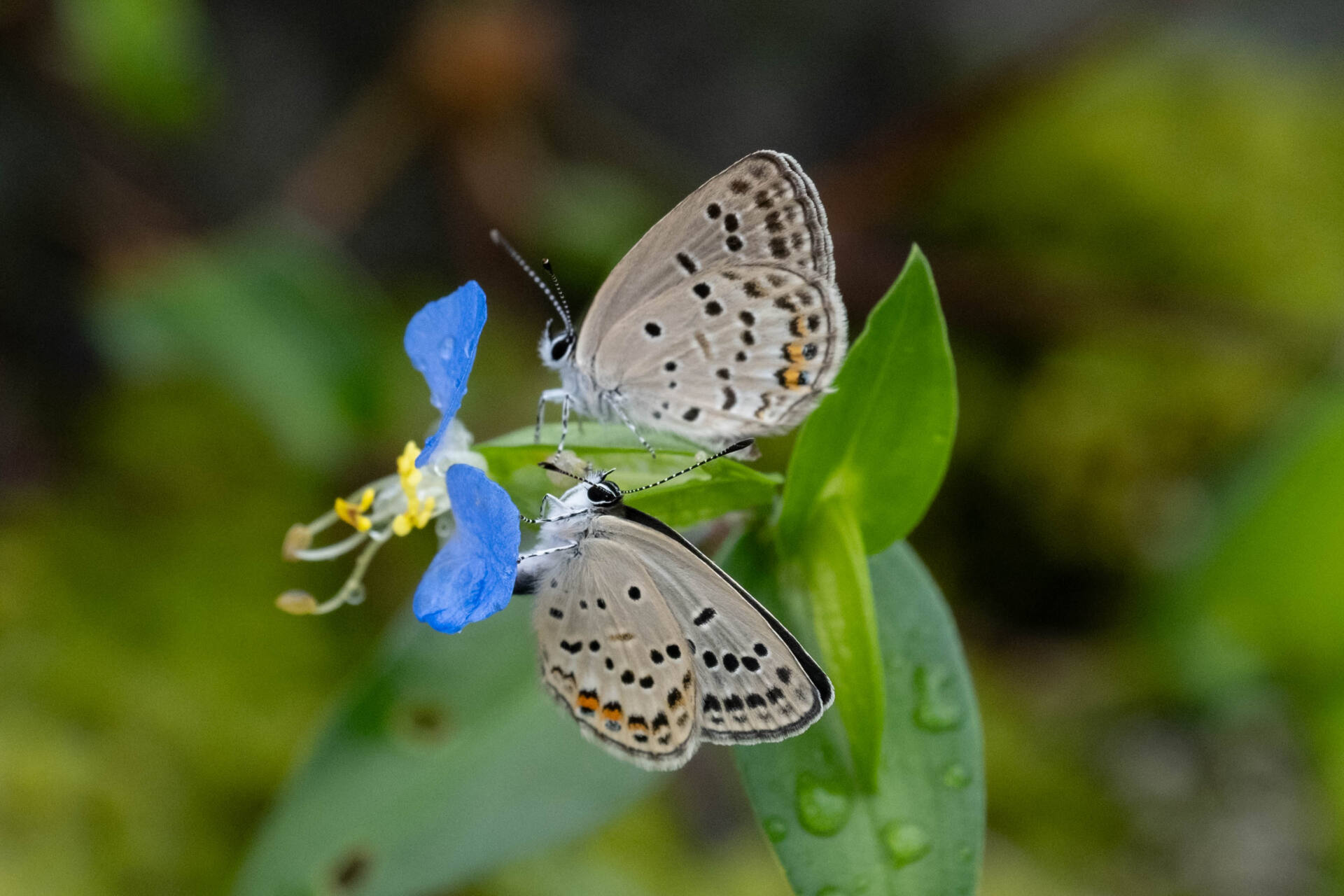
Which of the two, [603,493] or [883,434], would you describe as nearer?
[603,493]

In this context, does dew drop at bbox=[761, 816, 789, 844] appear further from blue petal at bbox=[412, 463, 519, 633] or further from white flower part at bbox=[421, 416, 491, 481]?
white flower part at bbox=[421, 416, 491, 481]

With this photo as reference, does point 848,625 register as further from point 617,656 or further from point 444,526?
point 444,526

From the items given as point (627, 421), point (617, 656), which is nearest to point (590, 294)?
point (627, 421)

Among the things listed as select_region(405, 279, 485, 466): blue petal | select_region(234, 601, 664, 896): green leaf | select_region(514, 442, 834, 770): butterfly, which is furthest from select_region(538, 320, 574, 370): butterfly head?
select_region(234, 601, 664, 896): green leaf

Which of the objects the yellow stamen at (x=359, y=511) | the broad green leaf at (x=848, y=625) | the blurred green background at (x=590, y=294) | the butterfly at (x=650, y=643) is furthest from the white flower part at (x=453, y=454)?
the blurred green background at (x=590, y=294)

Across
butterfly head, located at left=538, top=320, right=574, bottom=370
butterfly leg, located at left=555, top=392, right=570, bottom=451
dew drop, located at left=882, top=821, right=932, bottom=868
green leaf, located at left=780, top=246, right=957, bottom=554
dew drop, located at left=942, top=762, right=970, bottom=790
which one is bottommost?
dew drop, located at left=882, top=821, right=932, bottom=868

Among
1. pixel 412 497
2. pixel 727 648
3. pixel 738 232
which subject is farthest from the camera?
pixel 412 497
